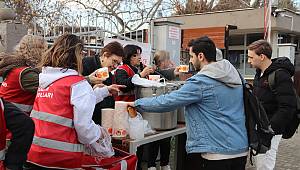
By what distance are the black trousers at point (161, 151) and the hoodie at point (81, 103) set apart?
1.98 m

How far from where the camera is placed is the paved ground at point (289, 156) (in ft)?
19.8

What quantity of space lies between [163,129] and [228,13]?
12344 millimetres

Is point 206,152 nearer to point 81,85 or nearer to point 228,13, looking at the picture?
point 81,85

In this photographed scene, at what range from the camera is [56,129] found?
2434mm

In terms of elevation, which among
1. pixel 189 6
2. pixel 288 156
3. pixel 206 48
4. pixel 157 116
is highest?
pixel 189 6

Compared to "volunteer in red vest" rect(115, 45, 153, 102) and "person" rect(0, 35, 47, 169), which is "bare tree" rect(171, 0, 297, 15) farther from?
"person" rect(0, 35, 47, 169)

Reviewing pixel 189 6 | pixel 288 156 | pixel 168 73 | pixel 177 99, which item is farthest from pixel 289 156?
pixel 189 6

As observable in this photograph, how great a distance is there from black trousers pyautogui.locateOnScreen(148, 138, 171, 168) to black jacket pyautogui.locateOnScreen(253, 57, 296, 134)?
1.30 metres

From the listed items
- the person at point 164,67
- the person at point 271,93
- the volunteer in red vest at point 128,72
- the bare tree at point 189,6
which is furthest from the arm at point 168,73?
the bare tree at point 189,6

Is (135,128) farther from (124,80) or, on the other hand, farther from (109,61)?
(109,61)

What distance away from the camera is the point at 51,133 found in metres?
2.43

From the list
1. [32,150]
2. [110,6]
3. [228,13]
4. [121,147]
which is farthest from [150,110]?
[110,6]

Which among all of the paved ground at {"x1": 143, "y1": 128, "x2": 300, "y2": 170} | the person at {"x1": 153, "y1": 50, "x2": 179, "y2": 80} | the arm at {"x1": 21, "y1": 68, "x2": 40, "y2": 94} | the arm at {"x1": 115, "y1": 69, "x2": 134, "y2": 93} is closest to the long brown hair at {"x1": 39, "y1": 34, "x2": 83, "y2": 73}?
the arm at {"x1": 21, "y1": 68, "x2": 40, "y2": 94}

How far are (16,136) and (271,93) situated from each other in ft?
8.64
